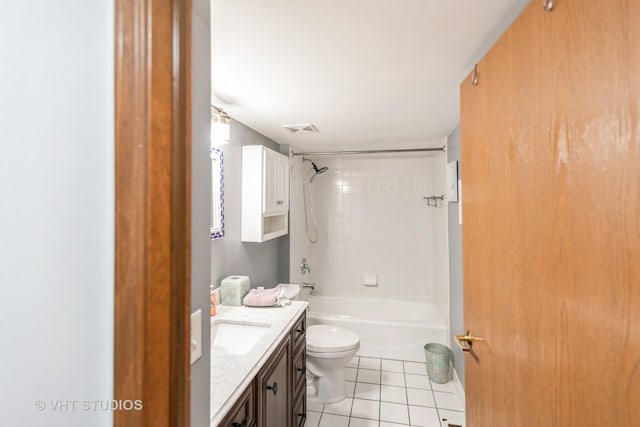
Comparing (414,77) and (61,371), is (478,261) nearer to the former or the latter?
(414,77)

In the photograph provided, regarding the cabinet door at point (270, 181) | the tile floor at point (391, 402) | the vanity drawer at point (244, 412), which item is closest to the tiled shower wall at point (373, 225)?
the cabinet door at point (270, 181)

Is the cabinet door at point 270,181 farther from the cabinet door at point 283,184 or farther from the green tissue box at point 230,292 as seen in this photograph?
the green tissue box at point 230,292

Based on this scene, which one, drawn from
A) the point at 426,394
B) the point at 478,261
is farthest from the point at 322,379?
the point at 478,261

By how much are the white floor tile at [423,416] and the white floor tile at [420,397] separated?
0.06m

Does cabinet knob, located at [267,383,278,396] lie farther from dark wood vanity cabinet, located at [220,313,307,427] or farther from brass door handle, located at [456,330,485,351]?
brass door handle, located at [456,330,485,351]

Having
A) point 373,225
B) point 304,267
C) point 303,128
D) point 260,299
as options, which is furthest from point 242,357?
point 373,225

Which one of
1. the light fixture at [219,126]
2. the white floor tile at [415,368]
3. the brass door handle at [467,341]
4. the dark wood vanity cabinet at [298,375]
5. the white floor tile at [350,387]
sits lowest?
the white floor tile at [350,387]

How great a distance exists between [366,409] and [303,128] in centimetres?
234

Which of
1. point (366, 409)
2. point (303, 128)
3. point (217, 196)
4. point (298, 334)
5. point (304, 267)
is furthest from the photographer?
point (304, 267)

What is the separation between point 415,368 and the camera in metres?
2.96

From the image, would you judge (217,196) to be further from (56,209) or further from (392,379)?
(392,379)

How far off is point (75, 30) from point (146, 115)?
0.62ft

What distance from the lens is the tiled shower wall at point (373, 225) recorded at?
371 centimetres

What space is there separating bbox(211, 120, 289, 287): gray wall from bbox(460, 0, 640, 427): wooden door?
1.71 metres
